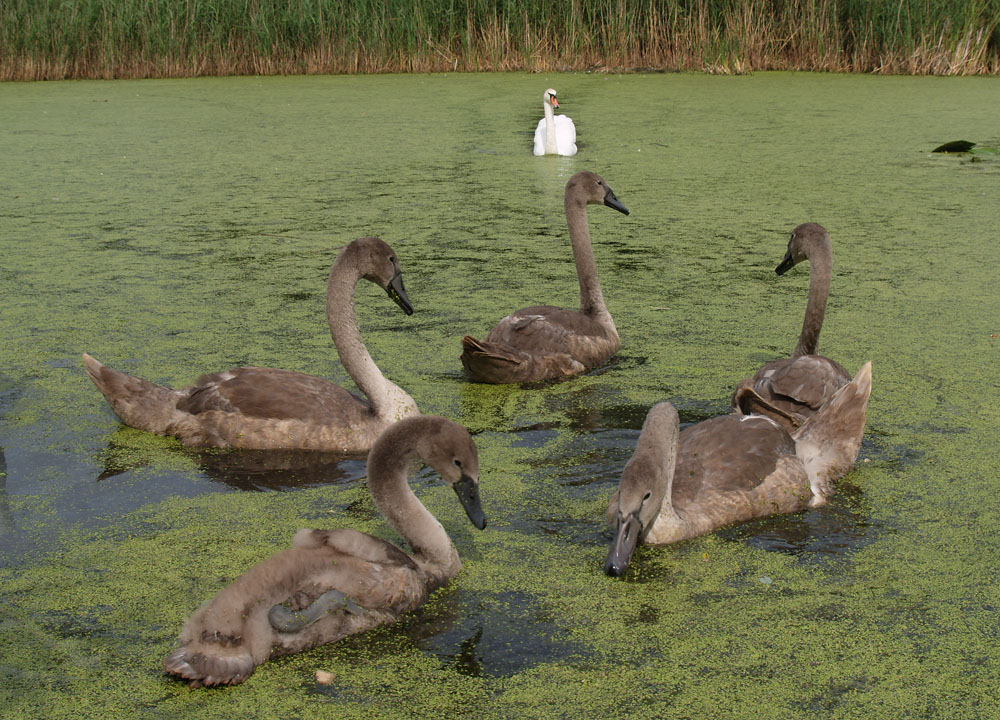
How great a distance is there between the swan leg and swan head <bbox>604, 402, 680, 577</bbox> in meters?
0.69

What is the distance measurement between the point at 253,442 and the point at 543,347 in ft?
4.38

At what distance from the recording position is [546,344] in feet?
16.1

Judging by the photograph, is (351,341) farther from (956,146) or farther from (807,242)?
(956,146)

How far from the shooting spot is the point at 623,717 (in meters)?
2.58

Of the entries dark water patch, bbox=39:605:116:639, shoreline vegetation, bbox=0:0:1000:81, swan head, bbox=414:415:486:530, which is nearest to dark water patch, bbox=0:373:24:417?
dark water patch, bbox=39:605:116:639

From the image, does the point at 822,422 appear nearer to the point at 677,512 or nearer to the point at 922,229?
the point at 677,512

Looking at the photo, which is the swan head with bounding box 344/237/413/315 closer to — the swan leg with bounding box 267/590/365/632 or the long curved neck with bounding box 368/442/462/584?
the long curved neck with bounding box 368/442/462/584

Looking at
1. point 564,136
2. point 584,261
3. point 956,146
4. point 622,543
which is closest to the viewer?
point 622,543

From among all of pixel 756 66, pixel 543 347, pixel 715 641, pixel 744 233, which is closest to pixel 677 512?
pixel 715 641

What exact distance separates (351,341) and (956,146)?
661cm

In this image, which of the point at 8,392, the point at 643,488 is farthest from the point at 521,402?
the point at 8,392

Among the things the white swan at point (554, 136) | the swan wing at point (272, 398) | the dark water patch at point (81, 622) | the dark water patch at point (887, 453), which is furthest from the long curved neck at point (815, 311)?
the white swan at point (554, 136)

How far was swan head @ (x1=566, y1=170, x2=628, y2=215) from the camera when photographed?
5.70 m

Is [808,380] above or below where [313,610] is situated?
above
